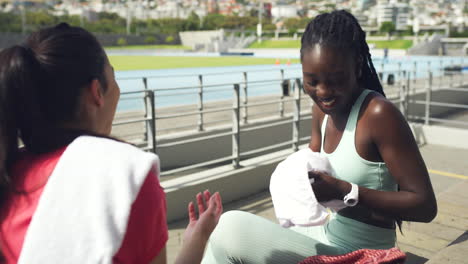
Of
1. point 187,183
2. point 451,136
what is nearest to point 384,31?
point 451,136

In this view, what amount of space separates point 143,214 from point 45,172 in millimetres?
258

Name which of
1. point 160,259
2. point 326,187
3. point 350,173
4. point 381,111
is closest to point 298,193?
point 326,187

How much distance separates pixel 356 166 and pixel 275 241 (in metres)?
0.42

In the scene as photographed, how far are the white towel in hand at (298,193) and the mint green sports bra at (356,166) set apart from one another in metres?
0.18

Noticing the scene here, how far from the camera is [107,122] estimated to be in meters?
1.46

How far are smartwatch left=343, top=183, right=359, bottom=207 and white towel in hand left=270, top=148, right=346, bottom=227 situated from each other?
5 cm

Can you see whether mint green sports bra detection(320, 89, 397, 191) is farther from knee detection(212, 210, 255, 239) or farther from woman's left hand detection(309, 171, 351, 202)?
knee detection(212, 210, 255, 239)

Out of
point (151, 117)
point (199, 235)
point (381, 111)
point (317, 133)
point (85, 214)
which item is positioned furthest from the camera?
point (151, 117)

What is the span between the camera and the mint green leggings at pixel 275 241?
180cm

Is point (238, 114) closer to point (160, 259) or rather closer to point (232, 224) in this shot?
point (232, 224)

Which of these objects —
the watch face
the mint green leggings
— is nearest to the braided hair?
the watch face

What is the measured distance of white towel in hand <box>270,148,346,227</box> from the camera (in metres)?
A: 1.60

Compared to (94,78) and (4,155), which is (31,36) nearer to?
(94,78)

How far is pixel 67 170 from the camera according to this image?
110 cm
